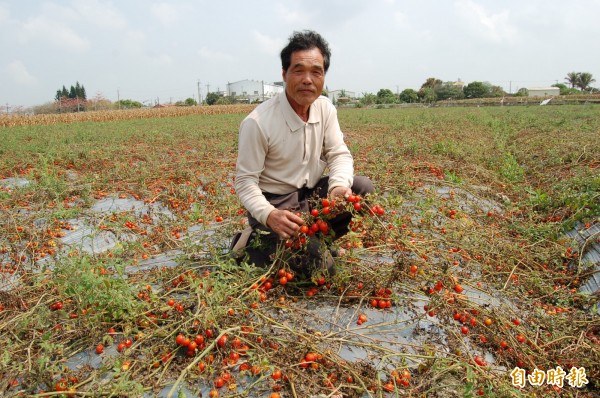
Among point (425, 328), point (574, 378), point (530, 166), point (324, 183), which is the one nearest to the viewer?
point (574, 378)

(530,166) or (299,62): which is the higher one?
(299,62)

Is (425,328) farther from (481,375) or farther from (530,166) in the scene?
(530,166)

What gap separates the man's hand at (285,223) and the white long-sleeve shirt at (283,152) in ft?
0.27

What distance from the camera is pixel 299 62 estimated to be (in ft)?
8.23

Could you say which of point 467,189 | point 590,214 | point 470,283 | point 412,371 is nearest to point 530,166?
point 467,189

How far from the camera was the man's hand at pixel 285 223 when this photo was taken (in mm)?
2311

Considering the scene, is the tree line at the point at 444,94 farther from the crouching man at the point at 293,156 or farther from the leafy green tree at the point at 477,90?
the crouching man at the point at 293,156

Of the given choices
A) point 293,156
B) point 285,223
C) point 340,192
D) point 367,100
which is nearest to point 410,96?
point 367,100

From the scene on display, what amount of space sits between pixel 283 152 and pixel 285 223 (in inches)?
22.3

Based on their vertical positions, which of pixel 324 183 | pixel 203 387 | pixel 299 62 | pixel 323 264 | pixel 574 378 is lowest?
pixel 574 378

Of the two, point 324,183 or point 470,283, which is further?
point 324,183

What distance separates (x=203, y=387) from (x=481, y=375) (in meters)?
1.17

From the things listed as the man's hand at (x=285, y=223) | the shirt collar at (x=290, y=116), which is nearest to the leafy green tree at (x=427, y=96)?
the shirt collar at (x=290, y=116)

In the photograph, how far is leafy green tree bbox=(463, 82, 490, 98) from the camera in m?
57.9
